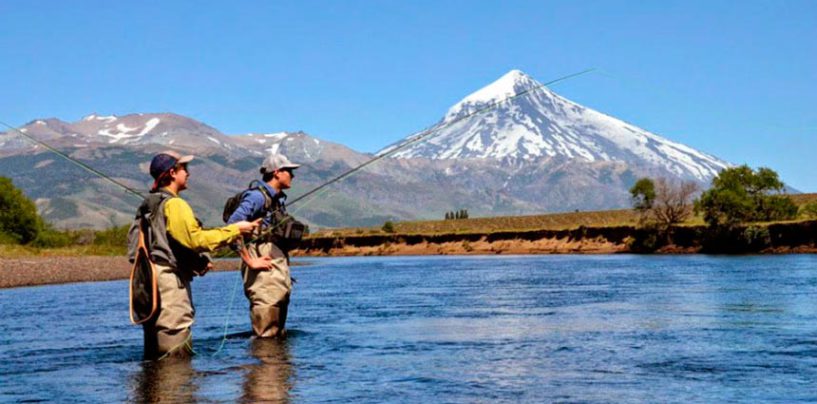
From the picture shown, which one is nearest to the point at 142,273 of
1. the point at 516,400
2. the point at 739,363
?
the point at 516,400

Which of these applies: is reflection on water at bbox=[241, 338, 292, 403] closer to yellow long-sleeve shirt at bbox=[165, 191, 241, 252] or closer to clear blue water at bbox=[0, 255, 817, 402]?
clear blue water at bbox=[0, 255, 817, 402]

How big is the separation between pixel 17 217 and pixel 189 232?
246 feet

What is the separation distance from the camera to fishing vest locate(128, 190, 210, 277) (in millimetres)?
9719

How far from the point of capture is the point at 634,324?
15.8 meters

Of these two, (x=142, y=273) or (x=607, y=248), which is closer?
(x=142, y=273)

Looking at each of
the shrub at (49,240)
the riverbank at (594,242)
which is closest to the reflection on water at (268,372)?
the riverbank at (594,242)

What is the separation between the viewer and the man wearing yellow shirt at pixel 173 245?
31.7 feet

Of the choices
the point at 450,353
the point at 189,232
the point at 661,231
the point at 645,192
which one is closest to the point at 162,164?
the point at 189,232

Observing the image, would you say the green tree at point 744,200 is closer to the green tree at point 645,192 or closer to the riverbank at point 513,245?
the riverbank at point 513,245

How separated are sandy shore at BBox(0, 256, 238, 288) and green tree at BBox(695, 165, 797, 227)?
40850 mm

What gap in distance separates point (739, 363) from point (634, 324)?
4.88 m

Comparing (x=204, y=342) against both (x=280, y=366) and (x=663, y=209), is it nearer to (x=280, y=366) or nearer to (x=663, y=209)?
(x=280, y=366)

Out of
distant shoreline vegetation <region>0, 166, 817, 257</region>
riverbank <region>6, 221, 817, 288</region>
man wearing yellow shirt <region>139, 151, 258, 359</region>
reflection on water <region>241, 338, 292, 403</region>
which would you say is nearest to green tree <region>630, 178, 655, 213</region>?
distant shoreline vegetation <region>0, 166, 817, 257</region>

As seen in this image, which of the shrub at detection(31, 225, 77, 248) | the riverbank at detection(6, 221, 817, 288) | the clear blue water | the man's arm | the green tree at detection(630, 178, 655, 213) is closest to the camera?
the clear blue water
